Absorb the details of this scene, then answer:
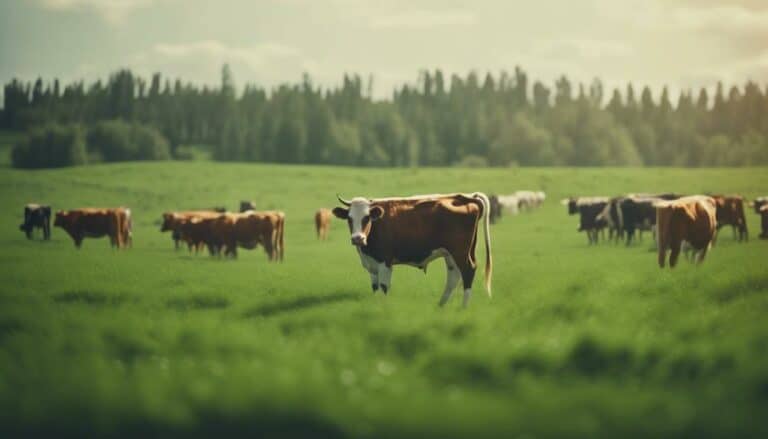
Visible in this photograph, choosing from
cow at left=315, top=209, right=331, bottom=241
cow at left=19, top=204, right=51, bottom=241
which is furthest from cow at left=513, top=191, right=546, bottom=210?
cow at left=19, top=204, right=51, bottom=241

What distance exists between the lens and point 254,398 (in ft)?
24.2

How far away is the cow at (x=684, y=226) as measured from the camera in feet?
61.3

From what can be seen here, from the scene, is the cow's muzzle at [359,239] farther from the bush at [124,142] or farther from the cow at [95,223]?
the bush at [124,142]

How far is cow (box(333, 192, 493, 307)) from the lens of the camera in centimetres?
1371

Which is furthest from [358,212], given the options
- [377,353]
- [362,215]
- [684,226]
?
[684,226]

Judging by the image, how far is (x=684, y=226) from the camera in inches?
735

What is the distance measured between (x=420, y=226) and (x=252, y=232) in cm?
1426

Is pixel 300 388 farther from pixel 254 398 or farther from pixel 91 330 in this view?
pixel 91 330

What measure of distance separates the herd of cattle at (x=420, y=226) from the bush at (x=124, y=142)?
5541cm

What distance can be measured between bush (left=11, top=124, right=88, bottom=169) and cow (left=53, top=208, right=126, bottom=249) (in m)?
46.9

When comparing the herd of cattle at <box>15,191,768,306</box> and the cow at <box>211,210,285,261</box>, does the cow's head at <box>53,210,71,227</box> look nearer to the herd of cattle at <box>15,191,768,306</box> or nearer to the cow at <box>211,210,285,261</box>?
the herd of cattle at <box>15,191,768,306</box>

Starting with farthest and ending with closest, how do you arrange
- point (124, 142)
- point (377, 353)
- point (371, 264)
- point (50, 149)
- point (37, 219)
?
1. point (124, 142)
2. point (50, 149)
3. point (37, 219)
4. point (371, 264)
5. point (377, 353)

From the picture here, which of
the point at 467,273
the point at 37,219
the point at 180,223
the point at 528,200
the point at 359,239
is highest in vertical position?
the point at 359,239

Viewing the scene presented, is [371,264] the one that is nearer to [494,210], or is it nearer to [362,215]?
[362,215]
